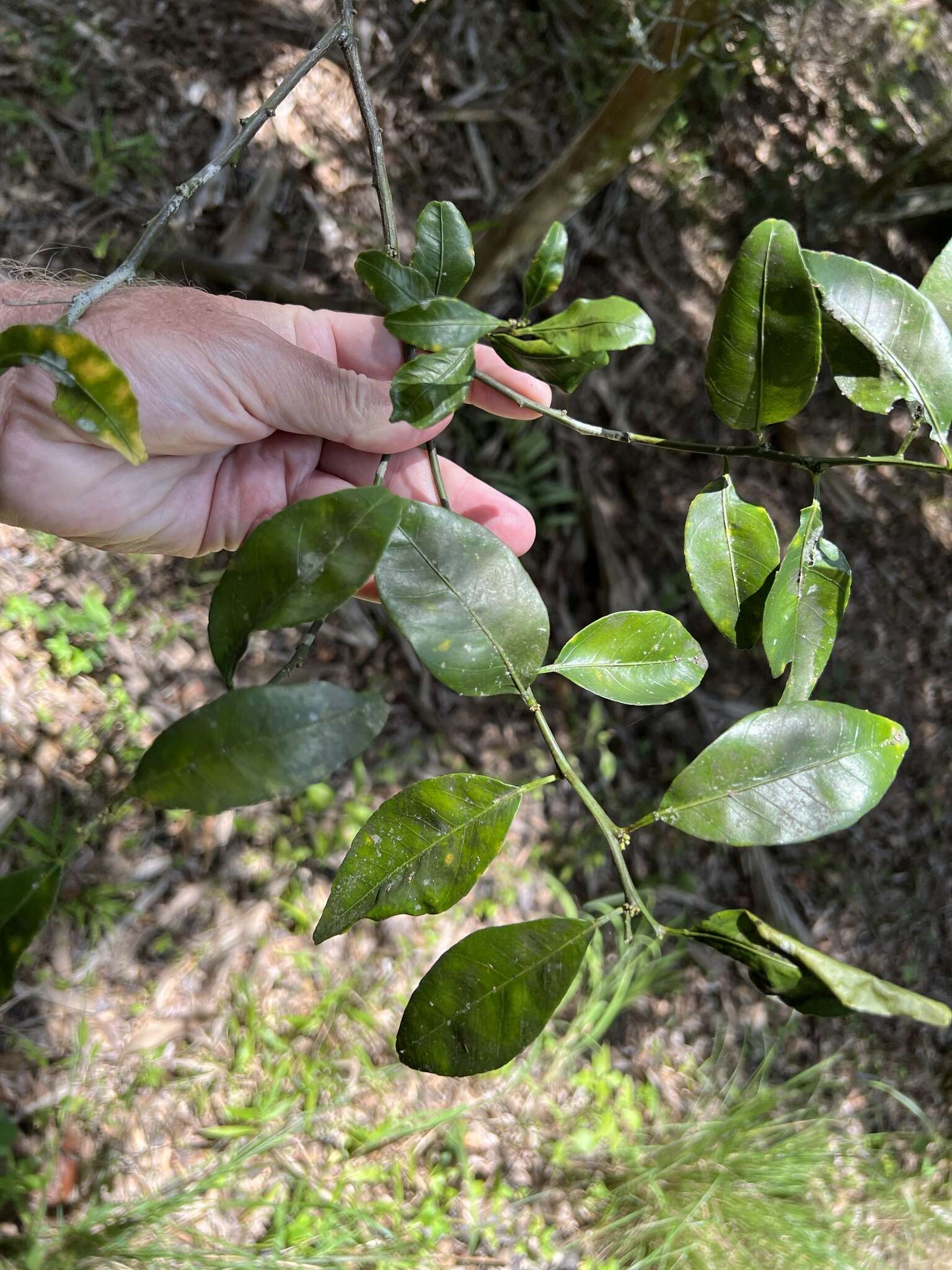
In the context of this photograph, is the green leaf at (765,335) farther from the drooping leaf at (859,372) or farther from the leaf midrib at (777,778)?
the leaf midrib at (777,778)

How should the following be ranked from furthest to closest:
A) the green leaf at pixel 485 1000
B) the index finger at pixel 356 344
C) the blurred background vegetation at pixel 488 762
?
the blurred background vegetation at pixel 488 762, the index finger at pixel 356 344, the green leaf at pixel 485 1000

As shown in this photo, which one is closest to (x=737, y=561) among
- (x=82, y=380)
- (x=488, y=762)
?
(x=82, y=380)

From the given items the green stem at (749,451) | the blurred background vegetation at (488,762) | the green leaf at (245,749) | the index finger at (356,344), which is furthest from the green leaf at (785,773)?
the blurred background vegetation at (488,762)

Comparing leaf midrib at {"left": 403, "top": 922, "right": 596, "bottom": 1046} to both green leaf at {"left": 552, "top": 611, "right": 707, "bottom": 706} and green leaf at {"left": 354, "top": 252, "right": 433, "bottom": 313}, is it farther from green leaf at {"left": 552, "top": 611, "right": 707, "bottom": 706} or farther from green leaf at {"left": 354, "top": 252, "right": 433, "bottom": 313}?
green leaf at {"left": 354, "top": 252, "right": 433, "bottom": 313}

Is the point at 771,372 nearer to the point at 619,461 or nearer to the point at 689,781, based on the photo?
the point at 689,781

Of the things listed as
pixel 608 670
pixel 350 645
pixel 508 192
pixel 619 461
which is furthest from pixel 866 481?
pixel 608 670

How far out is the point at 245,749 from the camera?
1.87ft

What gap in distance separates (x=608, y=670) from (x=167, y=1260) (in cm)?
155

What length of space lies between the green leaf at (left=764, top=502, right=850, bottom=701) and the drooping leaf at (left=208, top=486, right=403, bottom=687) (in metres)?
0.37

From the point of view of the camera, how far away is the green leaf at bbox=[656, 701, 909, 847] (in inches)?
28.3

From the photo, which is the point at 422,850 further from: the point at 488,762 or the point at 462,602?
the point at 488,762

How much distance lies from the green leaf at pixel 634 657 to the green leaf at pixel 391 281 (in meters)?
0.36

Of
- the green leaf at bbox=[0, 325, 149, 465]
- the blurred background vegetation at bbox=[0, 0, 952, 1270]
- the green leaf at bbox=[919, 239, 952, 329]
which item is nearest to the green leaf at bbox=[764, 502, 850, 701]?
the green leaf at bbox=[919, 239, 952, 329]

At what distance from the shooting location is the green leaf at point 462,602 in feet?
2.30
